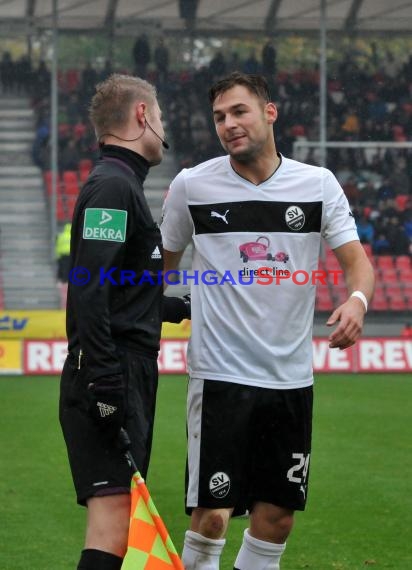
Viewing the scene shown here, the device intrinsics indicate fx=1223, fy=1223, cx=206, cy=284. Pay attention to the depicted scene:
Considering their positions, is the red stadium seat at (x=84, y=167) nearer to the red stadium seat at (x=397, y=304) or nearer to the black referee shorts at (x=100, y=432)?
the red stadium seat at (x=397, y=304)

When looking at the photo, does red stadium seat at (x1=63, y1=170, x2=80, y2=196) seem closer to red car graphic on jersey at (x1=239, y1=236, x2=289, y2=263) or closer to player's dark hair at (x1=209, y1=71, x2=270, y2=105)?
player's dark hair at (x1=209, y1=71, x2=270, y2=105)

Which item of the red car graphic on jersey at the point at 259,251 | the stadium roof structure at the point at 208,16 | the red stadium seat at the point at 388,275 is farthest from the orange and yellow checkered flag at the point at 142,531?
the stadium roof structure at the point at 208,16

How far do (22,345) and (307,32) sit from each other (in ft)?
37.4

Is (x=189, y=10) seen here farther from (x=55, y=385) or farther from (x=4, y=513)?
(x=4, y=513)

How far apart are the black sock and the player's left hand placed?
3.70 feet

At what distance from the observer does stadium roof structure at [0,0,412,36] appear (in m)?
25.5

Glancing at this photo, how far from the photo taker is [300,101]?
86.0ft

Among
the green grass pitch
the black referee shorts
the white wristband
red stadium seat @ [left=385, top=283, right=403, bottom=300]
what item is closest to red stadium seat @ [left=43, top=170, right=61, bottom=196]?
red stadium seat @ [left=385, top=283, right=403, bottom=300]

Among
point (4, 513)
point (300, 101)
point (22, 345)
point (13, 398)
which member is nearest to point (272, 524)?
point (4, 513)

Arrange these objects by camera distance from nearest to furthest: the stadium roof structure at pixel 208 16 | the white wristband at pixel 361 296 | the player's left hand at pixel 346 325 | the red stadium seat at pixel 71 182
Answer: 1. the player's left hand at pixel 346 325
2. the white wristband at pixel 361 296
3. the red stadium seat at pixel 71 182
4. the stadium roof structure at pixel 208 16

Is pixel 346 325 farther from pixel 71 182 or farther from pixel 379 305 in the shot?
pixel 71 182

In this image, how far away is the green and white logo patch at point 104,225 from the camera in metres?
4.26

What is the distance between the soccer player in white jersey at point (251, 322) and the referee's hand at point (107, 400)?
33.9 inches

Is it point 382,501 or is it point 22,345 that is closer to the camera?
point 382,501
